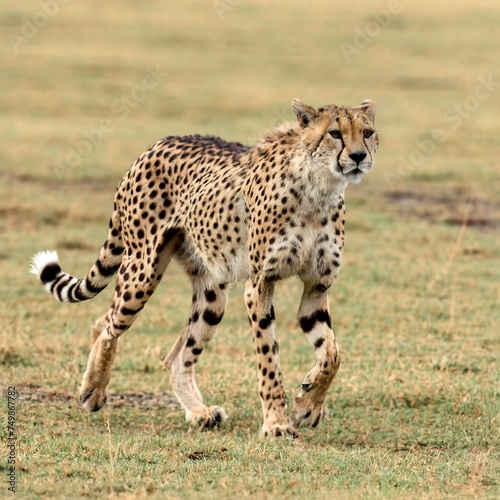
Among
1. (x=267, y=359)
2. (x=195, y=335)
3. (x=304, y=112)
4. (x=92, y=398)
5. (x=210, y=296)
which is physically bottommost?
(x=92, y=398)

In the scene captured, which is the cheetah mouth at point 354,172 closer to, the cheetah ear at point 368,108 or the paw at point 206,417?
the cheetah ear at point 368,108

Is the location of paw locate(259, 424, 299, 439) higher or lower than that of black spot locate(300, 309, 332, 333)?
lower

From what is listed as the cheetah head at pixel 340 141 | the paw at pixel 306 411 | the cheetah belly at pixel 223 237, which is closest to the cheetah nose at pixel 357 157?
the cheetah head at pixel 340 141

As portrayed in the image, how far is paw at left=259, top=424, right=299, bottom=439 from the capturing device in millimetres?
4934

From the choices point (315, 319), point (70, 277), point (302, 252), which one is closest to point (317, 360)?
point (315, 319)

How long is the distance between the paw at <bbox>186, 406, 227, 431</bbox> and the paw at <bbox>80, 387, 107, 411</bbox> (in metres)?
0.40

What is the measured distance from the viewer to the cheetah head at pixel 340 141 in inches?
186

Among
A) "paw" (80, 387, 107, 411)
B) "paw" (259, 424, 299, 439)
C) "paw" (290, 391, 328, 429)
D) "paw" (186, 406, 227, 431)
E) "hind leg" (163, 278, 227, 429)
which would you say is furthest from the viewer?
"hind leg" (163, 278, 227, 429)

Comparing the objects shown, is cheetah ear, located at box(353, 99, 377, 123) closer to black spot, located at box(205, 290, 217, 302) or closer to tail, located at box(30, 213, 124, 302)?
black spot, located at box(205, 290, 217, 302)

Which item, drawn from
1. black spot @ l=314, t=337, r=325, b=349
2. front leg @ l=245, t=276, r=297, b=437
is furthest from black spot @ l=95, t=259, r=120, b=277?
black spot @ l=314, t=337, r=325, b=349

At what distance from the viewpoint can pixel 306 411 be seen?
16.5 feet

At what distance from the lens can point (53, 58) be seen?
19625 mm

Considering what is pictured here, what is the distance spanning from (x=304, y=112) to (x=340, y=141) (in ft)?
0.85

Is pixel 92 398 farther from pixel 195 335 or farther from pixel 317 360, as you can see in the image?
pixel 317 360
